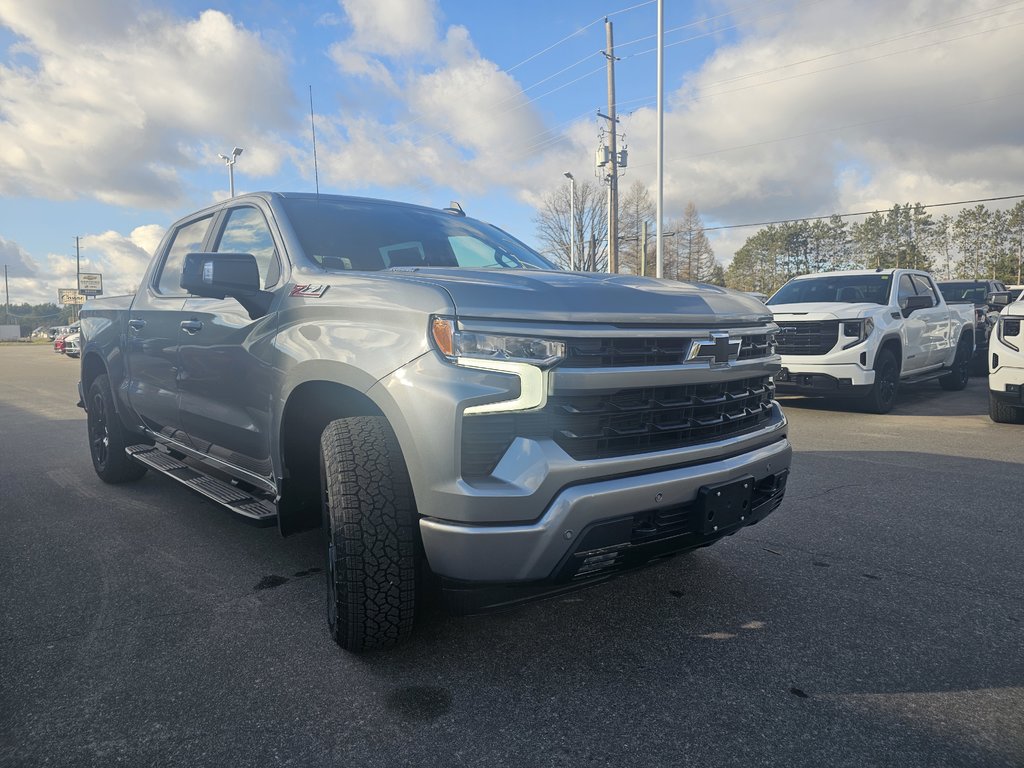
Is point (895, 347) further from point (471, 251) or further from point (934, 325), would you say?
point (471, 251)

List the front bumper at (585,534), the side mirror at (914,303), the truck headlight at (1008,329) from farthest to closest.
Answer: the side mirror at (914,303) → the truck headlight at (1008,329) → the front bumper at (585,534)

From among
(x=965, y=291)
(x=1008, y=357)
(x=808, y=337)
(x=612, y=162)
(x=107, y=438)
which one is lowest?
(x=107, y=438)

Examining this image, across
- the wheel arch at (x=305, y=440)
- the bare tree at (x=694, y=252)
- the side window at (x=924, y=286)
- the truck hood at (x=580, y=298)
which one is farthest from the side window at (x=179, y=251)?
the bare tree at (x=694, y=252)

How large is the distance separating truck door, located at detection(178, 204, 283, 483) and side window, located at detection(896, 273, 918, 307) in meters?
8.11

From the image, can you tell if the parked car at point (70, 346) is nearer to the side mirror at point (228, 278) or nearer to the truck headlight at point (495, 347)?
the side mirror at point (228, 278)

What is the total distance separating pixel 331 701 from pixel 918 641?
2.12 m

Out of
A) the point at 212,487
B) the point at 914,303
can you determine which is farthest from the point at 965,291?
the point at 212,487

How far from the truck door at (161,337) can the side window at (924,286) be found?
30.3 feet

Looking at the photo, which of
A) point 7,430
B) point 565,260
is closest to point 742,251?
point 565,260

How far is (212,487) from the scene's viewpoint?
3.51 meters

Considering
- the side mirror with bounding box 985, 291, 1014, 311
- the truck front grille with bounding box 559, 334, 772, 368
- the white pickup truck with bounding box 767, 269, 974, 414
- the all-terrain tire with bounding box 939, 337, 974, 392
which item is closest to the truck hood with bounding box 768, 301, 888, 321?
the white pickup truck with bounding box 767, 269, 974, 414

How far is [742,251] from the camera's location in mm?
86688

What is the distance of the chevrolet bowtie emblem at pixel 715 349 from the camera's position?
2.55 meters

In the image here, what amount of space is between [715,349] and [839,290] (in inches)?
312
